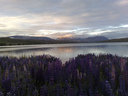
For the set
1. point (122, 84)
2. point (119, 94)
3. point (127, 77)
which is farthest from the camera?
point (127, 77)

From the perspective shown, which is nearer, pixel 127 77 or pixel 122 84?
pixel 122 84

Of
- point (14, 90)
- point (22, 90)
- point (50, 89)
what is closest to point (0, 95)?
point (14, 90)

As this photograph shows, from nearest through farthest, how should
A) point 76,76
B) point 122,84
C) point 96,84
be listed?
point 122,84 → point 96,84 → point 76,76

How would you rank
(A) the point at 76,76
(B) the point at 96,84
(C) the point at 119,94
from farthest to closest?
(A) the point at 76,76 < (B) the point at 96,84 < (C) the point at 119,94

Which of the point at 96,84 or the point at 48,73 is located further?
the point at 48,73

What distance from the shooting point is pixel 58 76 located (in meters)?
4.29

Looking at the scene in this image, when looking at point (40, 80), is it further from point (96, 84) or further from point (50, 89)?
point (96, 84)

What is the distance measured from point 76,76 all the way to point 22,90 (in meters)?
1.83

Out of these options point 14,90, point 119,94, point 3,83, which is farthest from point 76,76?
point 3,83

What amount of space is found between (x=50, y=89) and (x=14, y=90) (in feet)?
2.83

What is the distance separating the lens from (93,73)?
437cm

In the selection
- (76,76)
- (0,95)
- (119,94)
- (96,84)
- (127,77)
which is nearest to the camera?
(0,95)

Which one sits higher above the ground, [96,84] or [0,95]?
[0,95]

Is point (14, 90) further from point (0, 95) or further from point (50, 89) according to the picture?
point (50, 89)
